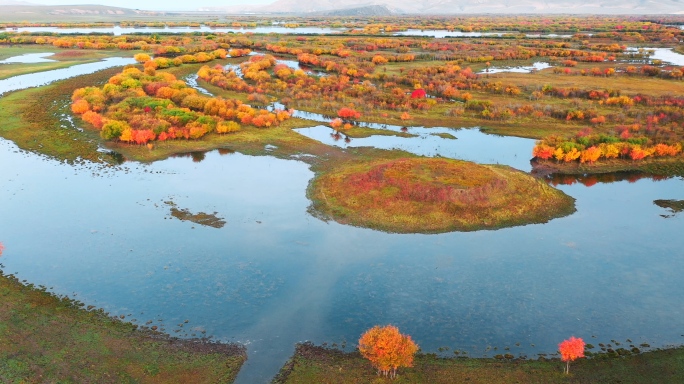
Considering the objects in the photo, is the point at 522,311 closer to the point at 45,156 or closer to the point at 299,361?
the point at 299,361

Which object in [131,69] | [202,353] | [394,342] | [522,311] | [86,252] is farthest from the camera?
[131,69]

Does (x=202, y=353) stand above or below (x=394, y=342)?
below

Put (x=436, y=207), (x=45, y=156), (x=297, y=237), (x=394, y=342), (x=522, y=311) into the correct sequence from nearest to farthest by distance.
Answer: (x=394, y=342) < (x=522, y=311) < (x=297, y=237) < (x=436, y=207) < (x=45, y=156)

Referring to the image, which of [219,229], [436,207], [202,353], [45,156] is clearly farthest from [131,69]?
[202,353]

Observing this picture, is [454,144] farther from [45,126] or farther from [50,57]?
[50,57]

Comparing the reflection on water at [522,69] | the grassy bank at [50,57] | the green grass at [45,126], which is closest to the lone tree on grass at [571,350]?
the green grass at [45,126]

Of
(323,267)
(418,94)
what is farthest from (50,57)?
(323,267)

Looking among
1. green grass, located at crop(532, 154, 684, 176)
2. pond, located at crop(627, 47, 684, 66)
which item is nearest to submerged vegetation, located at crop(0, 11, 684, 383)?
green grass, located at crop(532, 154, 684, 176)
